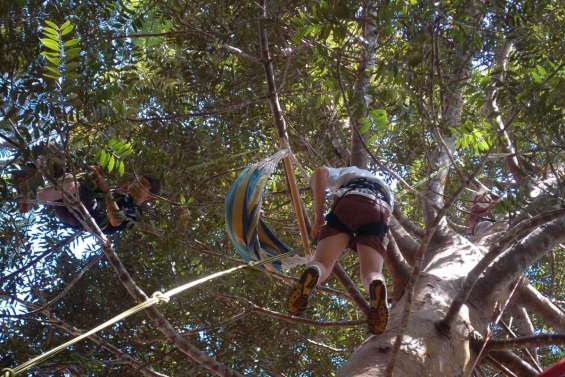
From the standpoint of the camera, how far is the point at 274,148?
5.09 m

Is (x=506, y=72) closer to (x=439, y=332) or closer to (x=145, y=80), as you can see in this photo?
(x=439, y=332)

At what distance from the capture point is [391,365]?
2.76 metres

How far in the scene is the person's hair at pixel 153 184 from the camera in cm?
422

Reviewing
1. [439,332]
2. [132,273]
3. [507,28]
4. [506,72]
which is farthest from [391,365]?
[132,273]

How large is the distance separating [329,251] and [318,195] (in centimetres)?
51

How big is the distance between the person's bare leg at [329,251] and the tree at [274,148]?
1.51 ft

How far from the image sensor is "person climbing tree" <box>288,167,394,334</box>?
3.06 m

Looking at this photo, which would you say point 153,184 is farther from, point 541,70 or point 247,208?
point 541,70

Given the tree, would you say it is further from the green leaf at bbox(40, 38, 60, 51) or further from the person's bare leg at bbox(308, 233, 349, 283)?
the person's bare leg at bbox(308, 233, 349, 283)

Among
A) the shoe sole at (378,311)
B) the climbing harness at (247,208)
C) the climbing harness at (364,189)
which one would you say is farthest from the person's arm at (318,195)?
the shoe sole at (378,311)

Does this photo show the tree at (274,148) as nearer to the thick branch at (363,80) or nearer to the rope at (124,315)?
the thick branch at (363,80)

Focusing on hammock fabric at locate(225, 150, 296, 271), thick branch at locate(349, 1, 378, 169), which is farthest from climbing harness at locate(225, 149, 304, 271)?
thick branch at locate(349, 1, 378, 169)

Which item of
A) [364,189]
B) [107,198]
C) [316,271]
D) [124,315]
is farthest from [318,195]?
[124,315]

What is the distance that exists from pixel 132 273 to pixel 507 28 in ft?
10.4
